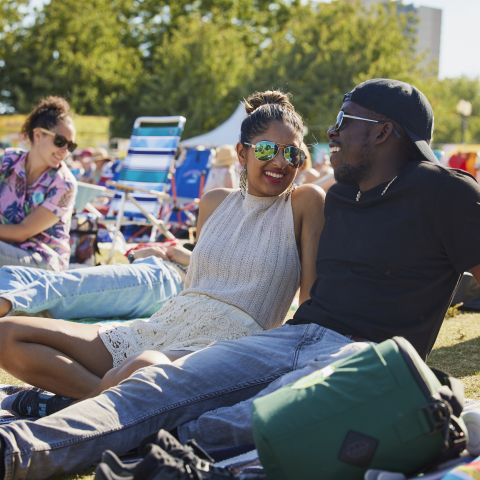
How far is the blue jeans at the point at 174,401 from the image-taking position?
8.62 ft

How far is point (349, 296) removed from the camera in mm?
3061

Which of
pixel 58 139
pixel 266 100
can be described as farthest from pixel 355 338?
pixel 58 139

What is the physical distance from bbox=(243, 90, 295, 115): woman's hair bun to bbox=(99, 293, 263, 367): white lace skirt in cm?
91

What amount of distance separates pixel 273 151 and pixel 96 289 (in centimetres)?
215

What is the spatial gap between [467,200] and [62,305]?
9.77ft

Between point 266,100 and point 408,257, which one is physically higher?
point 266,100

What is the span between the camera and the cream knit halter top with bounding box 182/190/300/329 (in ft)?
11.3

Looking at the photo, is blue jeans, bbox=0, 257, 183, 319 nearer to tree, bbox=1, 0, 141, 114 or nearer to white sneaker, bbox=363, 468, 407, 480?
white sneaker, bbox=363, 468, 407, 480

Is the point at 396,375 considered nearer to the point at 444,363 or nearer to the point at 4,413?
the point at 4,413

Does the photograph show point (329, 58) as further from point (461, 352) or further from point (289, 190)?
point (289, 190)

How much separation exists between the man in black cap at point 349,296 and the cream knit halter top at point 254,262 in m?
0.24

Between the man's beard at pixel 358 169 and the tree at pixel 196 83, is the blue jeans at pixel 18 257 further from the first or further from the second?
the tree at pixel 196 83

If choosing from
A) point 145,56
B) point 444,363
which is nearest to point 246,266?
point 444,363

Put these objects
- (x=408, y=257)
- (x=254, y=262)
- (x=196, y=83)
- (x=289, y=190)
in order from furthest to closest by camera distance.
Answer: (x=196, y=83), (x=289, y=190), (x=254, y=262), (x=408, y=257)
